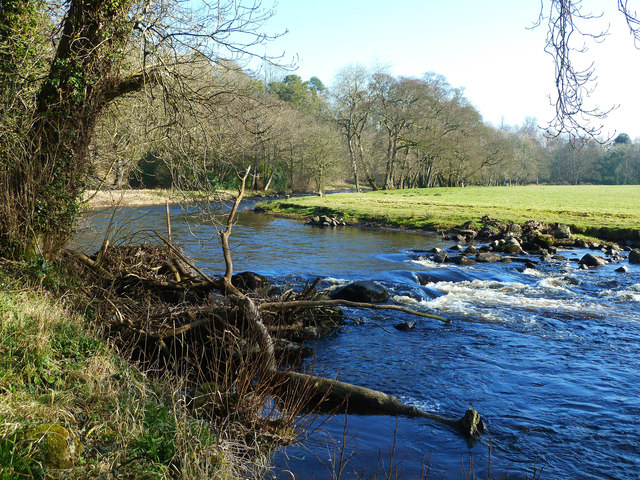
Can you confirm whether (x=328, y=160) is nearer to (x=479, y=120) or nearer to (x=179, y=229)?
(x=479, y=120)

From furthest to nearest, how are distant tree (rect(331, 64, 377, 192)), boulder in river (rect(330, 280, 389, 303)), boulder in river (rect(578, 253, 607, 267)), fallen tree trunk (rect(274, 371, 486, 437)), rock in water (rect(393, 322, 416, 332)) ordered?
1. distant tree (rect(331, 64, 377, 192))
2. boulder in river (rect(578, 253, 607, 267))
3. boulder in river (rect(330, 280, 389, 303))
4. rock in water (rect(393, 322, 416, 332))
5. fallen tree trunk (rect(274, 371, 486, 437))

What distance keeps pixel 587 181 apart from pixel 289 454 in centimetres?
9521

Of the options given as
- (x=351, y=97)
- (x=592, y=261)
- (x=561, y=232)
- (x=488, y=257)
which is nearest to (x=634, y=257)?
(x=592, y=261)

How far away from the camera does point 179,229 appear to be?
2589 cm

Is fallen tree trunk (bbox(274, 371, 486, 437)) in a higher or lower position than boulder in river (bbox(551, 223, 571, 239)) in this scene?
lower

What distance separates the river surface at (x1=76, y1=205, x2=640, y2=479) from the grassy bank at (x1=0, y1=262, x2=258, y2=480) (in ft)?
3.97

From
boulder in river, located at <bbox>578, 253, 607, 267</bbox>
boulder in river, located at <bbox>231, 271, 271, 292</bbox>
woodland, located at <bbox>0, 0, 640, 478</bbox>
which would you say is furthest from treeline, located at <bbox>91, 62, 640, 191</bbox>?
boulder in river, located at <bbox>578, 253, 607, 267</bbox>

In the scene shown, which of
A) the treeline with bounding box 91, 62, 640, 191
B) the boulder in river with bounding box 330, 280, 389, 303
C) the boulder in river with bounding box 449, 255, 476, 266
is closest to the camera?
the treeline with bounding box 91, 62, 640, 191

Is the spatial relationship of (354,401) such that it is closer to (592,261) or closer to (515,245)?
(592,261)

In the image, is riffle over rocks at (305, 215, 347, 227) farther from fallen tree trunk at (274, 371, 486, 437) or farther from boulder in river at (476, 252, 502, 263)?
fallen tree trunk at (274, 371, 486, 437)

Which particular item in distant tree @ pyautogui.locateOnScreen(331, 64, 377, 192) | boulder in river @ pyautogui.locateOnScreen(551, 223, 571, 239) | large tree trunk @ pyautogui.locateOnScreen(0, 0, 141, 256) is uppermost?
distant tree @ pyautogui.locateOnScreen(331, 64, 377, 192)

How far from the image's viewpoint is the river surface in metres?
5.85

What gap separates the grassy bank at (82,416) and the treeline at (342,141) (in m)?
4.17

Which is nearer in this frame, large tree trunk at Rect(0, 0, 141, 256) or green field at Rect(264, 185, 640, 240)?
large tree trunk at Rect(0, 0, 141, 256)
